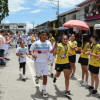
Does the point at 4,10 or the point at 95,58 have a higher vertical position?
the point at 4,10

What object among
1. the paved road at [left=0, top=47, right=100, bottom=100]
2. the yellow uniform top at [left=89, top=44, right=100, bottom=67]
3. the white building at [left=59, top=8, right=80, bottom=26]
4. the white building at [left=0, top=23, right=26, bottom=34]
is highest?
the white building at [left=0, top=23, right=26, bottom=34]

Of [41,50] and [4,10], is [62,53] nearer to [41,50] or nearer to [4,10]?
[41,50]

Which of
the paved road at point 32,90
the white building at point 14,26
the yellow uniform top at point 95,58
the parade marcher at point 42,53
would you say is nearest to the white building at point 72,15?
the paved road at point 32,90

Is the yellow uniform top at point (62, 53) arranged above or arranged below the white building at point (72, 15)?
below

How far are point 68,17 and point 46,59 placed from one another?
29.2 metres

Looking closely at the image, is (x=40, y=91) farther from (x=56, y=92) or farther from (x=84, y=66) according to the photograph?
(x=84, y=66)

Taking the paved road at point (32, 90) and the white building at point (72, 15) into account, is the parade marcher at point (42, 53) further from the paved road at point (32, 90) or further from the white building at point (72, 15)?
the white building at point (72, 15)

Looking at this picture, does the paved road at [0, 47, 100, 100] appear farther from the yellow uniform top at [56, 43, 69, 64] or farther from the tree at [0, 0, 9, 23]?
the tree at [0, 0, 9, 23]

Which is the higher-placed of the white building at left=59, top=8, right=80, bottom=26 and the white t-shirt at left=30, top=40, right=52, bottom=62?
the white building at left=59, top=8, right=80, bottom=26

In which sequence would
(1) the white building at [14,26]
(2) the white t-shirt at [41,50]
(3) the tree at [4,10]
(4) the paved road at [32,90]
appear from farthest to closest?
(1) the white building at [14,26]
(3) the tree at [4,10]
(2) the white t-shirt at [41,50]
(4) the paved road at [32,90]

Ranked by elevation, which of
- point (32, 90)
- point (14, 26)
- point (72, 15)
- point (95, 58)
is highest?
point (14, 26)

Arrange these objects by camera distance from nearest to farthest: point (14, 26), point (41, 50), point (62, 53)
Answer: point (41, 50)
point (62, 53)
point (14, 26)

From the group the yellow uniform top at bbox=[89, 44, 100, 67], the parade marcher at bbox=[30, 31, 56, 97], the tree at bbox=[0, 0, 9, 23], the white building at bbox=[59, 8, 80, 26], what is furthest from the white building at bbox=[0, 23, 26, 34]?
the yellow uniform top at bbox=[89, 44, 100, 67]

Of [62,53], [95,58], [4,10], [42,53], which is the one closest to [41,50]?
[42,53]
